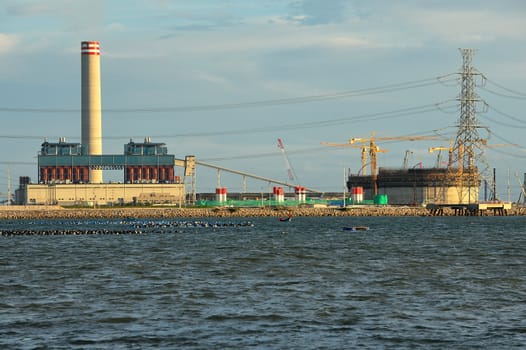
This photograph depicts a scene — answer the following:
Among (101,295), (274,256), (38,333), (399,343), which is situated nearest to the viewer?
(399,343)

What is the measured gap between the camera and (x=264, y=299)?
40.1 m

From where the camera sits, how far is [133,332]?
31.9 meters

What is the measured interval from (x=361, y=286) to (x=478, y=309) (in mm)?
8907

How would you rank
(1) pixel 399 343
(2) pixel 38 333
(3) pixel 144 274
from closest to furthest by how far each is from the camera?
(1) pixel 399 343, (2) pixel 38 333, (3) pixel 144 274

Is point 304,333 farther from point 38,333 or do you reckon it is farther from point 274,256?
point 274,256

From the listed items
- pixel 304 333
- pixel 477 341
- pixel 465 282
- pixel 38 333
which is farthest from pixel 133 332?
pixel 465 282

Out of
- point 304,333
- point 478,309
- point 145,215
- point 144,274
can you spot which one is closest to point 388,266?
point 144,274

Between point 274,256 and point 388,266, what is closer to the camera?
point 388,266

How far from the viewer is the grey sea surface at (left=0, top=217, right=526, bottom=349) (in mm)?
30781

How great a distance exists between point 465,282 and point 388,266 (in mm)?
10356

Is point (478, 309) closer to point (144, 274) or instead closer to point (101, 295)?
point (101, 295)

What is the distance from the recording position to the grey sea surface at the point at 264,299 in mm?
30781

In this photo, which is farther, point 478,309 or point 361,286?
point 361,286

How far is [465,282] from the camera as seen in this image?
1848 inches
